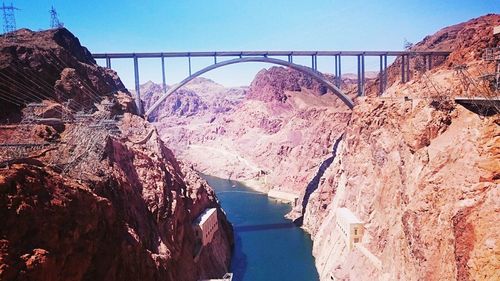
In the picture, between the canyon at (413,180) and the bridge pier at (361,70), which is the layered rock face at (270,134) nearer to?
the canyon at (413,180)

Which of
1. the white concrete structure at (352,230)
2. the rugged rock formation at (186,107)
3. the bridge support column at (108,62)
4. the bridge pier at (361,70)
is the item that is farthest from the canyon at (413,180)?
the rugged rock formation at (186,107)

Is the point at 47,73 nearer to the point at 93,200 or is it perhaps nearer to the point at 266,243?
the point at 93,200

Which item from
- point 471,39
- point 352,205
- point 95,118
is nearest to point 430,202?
point 352,205

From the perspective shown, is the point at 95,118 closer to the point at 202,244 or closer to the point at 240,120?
the point at 202,244

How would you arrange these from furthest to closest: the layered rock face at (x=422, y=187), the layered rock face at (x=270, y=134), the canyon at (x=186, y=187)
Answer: the layered rock face at (x=270, y=134) < the layered rock face at (x=422, y=187) < the canyon at (x=186, y=187)

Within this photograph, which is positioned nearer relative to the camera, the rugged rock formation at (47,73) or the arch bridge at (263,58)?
the rugged rock formation at (47,73)

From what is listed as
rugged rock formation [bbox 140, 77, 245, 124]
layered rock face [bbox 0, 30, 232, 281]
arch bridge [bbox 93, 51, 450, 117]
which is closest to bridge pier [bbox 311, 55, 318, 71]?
arch bridge [bbox 93, 51, 450, 117]
